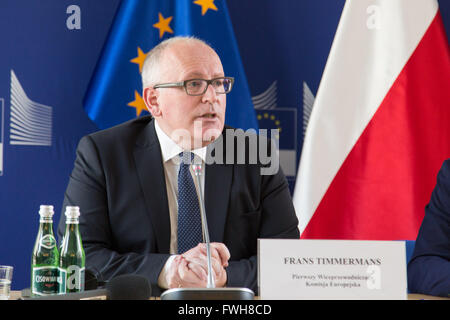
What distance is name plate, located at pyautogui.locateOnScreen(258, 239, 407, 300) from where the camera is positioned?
4.23 feet

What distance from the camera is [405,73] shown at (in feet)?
9.68

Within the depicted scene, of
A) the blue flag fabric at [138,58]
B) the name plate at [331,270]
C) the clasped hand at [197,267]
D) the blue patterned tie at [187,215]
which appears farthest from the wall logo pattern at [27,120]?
the name plate at [331,270]

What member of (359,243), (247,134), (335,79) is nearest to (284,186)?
(247,134)

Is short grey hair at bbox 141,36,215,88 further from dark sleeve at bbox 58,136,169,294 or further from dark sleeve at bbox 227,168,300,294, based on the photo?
dark sleeve at bbox 227,168,300,294

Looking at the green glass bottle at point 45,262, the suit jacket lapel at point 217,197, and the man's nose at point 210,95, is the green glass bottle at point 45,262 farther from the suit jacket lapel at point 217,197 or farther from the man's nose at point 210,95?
the man's nose at point 210,95

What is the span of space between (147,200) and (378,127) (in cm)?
131

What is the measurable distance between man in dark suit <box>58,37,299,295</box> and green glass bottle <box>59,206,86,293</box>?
56cm

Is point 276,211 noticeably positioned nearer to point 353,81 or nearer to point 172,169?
point 172,169

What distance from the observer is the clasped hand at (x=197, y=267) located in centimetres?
181

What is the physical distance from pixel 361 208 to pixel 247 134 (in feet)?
2.45

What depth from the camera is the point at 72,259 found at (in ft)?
5.10

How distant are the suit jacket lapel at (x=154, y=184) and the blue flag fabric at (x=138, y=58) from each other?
60 centimetres

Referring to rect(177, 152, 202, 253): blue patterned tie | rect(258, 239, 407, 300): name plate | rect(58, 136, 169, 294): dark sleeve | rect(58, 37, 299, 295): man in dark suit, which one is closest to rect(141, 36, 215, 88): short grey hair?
rect(58, 37, 299, 295): man in dark suit
